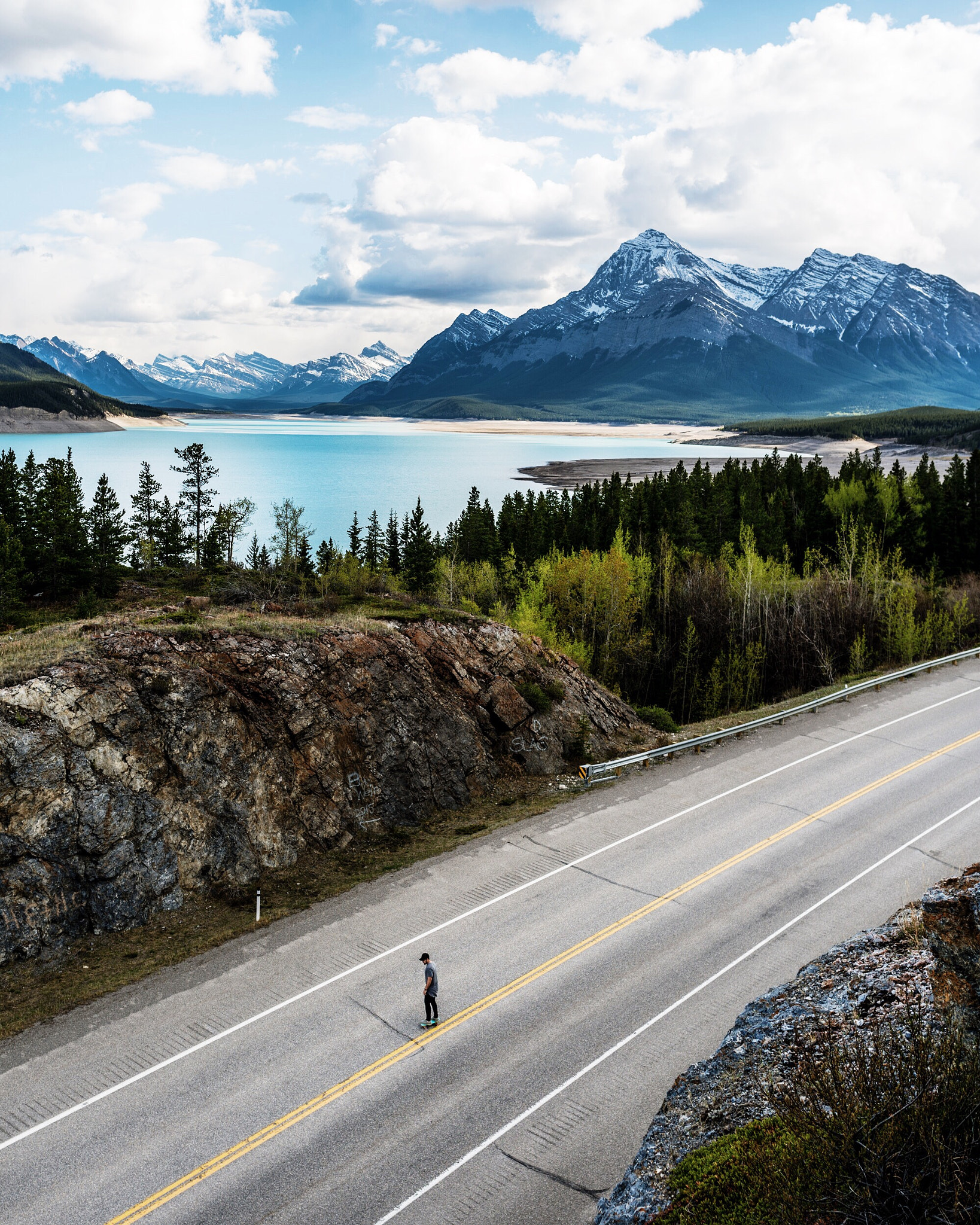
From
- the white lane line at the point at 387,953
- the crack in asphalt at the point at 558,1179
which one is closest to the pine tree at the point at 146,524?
the white lane line at the point at 387,953

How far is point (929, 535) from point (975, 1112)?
79.1 meters

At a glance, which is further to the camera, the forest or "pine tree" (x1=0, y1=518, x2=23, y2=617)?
the forest

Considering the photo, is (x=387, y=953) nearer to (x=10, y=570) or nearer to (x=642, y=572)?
(x=10, y=570)

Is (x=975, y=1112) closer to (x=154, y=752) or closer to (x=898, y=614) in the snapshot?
(x=154, y=752)

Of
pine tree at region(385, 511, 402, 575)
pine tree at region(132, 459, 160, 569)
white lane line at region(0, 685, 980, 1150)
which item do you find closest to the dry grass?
white lane line at region(0, 685, 980, 1150)

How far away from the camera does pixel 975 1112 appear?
719cm

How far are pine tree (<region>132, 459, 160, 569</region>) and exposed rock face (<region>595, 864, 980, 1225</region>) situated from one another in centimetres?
4316

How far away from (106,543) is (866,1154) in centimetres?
4213

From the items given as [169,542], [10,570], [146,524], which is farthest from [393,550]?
[10,570]

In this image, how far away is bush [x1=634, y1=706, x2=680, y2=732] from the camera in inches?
1460

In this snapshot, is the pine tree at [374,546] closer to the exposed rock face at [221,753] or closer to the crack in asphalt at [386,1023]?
the exposed rock face at [221,753]

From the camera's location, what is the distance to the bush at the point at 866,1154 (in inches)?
264

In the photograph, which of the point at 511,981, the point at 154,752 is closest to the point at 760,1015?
the point at 511,981

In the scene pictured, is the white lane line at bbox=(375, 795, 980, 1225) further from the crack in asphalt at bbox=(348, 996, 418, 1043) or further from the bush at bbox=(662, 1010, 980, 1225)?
the bush at bbox=(662, 1010, 980, 1225)
